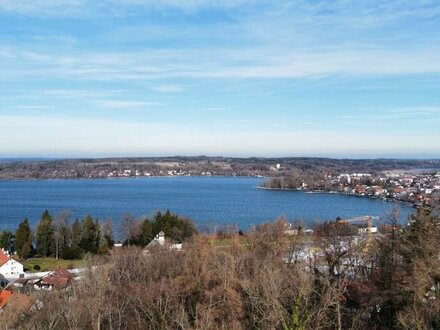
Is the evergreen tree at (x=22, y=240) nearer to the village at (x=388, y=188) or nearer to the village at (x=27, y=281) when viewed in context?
the village at (x=27, y=281)

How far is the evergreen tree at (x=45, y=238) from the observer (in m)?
25.2

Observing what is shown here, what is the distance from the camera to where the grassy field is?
73.5ft

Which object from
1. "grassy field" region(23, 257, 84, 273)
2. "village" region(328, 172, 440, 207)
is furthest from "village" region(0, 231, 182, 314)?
"village" region(328, 172, 440, 207)

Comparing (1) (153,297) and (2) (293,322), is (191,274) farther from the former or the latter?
(2) (293,322)

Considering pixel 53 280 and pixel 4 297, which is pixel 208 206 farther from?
pixel 4 297

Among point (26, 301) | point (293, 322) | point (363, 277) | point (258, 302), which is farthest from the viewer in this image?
point (363, 277)

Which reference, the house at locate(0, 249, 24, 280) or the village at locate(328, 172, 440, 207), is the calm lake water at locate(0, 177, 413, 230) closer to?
the village at locate(328, 172, 440, 207)

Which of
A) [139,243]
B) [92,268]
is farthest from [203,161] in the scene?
[92,268]

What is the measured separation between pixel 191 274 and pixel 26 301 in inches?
140

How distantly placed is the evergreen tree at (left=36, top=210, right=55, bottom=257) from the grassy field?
0.45 meters

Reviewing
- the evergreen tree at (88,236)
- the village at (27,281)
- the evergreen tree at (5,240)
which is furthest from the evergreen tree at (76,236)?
the village at (27,281)

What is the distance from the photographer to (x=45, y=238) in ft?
83.0

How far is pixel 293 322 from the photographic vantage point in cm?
737

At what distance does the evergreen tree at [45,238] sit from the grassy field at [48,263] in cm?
45
